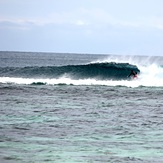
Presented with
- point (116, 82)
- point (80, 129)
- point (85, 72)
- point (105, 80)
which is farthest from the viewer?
point (85, 72)

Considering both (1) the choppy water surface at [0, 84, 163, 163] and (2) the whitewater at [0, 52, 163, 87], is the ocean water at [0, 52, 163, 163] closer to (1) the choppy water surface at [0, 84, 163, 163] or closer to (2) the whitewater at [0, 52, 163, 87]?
(1) the choppy water surface at [0, 84, 163, 163]

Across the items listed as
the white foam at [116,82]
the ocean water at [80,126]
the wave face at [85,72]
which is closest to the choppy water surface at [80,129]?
the ocean water at [80,126]

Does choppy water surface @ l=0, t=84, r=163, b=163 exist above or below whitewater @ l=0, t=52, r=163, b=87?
below

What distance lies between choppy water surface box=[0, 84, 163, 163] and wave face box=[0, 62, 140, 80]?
16991mm

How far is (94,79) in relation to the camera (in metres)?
43.5

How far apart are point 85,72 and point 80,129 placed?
29.5 metres

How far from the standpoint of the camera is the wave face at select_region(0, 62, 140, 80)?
148 ft

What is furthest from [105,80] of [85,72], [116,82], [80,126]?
[80,126]

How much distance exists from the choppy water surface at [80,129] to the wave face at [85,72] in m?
17.0

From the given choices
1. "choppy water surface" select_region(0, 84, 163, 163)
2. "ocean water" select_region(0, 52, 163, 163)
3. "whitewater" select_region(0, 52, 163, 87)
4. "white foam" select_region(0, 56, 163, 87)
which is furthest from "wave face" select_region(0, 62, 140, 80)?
"choppy water surface" select_region(0, 84, 163, 163)

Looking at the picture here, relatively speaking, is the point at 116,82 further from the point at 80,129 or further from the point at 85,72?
the point at 80,129

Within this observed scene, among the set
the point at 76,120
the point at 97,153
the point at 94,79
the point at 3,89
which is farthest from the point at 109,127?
the point at 94,79

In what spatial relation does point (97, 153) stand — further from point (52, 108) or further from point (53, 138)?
point (52, 108)

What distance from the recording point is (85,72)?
45.8 meters
